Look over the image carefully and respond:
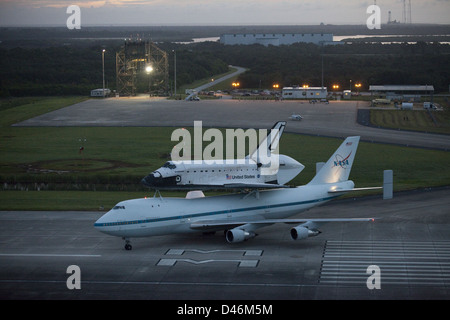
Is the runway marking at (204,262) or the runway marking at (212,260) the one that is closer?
the runway marking at (204,262)

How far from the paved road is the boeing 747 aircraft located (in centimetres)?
5149

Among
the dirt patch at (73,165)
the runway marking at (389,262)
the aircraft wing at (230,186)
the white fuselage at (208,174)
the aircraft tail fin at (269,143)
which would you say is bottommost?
the runway marking at (389,262)

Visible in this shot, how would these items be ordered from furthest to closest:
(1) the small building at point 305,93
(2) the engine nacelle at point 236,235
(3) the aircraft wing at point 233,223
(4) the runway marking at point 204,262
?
(1) the small building at point 305,93 < (3) the aircraft wing at point 233,223 < (2) the engine nacelle at point 236,235 < (4) the runway marking at point 204,262

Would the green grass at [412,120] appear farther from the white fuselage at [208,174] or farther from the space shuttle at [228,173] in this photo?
the white fuselage at [208,174]

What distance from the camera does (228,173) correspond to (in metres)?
55.6

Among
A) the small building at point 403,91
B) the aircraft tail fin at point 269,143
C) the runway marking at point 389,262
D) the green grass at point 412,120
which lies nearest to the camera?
the runway marking at point 389,262

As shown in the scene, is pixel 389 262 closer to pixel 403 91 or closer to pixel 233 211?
pixel 233 211

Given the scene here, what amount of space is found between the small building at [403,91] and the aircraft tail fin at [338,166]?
120m

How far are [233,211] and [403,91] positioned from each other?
149 meters

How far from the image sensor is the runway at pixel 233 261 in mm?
41531

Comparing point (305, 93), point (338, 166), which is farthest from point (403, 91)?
point (338, 166)

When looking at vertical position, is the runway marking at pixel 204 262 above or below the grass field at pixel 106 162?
below

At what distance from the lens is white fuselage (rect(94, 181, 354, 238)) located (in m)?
50.0

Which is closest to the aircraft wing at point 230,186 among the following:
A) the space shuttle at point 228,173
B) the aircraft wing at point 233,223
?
the space shuttle at point 228,173
